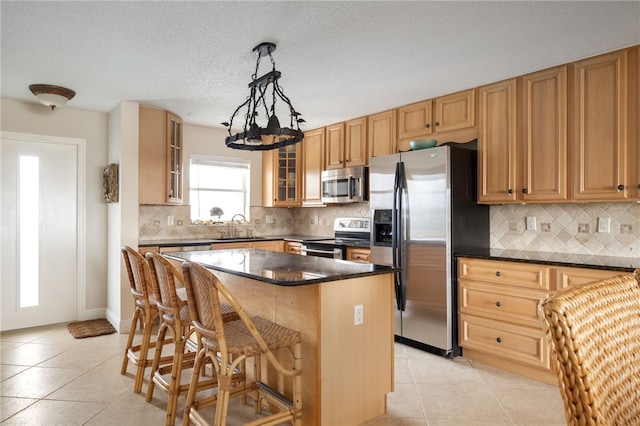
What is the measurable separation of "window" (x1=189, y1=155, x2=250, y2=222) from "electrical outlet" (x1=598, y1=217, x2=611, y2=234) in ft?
14.0

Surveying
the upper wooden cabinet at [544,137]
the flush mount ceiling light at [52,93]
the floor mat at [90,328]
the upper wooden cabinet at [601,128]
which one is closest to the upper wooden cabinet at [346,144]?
the upper wooden cabinet at [544,137]

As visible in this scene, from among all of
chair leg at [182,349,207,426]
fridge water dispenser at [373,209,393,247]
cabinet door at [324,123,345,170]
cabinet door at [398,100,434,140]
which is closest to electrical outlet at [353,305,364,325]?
chair leg at [182,349,207,426]

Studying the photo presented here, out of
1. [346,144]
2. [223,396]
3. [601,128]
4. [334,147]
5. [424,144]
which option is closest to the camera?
[223,396]

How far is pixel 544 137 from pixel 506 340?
1.66 metres

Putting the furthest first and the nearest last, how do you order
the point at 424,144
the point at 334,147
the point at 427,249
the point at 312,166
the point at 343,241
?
the point at 312,166, the point at 334,147, the point at 343,241, the point at 424,144, the point at 427,249

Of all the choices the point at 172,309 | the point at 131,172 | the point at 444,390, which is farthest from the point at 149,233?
the point at 444,390

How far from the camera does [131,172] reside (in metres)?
4.12

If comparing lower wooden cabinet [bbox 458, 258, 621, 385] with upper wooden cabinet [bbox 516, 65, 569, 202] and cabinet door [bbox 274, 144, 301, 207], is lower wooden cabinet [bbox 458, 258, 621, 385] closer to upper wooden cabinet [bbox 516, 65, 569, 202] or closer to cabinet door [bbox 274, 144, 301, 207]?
upper wooden cabinet [bbox 516, 65, 569, 202]

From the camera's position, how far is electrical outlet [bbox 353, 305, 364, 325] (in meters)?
2.22

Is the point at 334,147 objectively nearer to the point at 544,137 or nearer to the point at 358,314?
the point at 544,137

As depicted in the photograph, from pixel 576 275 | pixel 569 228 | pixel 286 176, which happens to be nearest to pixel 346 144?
pixel 286 176

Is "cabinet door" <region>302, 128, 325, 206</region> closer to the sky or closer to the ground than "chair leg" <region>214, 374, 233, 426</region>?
closer to the sky

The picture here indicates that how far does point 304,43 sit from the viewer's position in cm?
268

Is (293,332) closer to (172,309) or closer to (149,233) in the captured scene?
(172,309)
